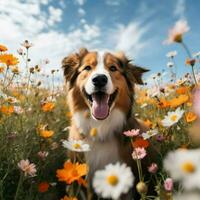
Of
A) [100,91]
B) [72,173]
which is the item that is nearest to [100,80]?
[100,91]

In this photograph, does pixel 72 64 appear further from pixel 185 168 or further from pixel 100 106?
pixel 185 168

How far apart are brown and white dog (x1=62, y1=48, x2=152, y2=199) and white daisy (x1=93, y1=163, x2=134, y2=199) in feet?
8.00

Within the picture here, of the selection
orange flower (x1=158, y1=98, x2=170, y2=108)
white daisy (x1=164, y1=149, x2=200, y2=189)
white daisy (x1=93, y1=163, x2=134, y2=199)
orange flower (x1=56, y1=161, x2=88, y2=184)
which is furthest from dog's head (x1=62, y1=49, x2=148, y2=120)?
white daisy (x1=164, y1=149, x2=200, y2=189)

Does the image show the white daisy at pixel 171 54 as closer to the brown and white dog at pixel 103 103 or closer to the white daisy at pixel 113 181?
the brown and white dog at pixel 103 103

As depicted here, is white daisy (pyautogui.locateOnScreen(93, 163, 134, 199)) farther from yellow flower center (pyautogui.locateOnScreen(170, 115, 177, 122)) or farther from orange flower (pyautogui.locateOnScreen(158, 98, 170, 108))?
orange flower (pyautogui.locateOnScreen(158, 98, 170, 108))

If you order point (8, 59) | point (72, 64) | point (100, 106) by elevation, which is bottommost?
point (100, 106)

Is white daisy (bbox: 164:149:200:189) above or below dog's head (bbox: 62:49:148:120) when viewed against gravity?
below

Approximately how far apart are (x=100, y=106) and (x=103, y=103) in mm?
45

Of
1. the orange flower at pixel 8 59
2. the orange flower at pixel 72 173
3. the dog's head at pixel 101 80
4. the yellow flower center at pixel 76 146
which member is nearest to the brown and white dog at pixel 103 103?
the dog's head at pixel 101 80

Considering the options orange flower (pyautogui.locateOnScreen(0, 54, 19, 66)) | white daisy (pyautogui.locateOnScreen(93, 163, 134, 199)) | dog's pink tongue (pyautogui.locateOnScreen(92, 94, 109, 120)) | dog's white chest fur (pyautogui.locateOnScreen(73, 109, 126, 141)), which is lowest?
white daisy (pyautogui.locateOnScreen(93, 163, 134, 199))

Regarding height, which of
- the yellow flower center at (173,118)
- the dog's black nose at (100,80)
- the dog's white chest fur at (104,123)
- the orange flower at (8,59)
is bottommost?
the yellow flower center at (173,118)

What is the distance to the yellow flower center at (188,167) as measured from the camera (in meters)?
0.93

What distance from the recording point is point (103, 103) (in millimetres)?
3928

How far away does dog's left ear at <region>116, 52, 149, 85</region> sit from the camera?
14.1 ft
